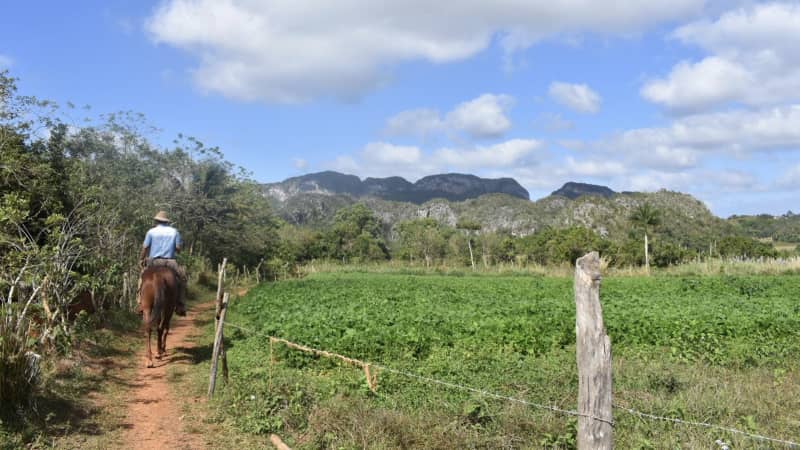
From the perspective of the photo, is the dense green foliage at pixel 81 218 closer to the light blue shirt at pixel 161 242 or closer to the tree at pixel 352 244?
the light blue shirt at pixel 161 242

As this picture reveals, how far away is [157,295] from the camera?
1036 centimetres

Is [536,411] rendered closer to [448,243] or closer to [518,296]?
[518,296]

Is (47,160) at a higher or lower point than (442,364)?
higher

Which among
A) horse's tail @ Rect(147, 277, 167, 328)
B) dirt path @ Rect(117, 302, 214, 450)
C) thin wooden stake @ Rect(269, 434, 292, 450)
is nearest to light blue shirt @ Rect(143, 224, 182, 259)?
horse's tail @ Rect(147, 277, 167, 328)

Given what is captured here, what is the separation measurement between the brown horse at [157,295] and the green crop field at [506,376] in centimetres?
167

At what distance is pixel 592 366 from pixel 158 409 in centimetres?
646

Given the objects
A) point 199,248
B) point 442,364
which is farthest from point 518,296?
point 199,248

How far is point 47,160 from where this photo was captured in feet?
54.3

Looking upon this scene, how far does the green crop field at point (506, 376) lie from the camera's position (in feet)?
19.6

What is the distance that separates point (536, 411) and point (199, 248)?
3494cm

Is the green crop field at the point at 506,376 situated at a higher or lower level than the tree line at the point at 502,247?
lower

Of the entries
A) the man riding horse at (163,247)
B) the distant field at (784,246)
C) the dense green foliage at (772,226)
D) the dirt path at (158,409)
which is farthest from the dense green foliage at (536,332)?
the dense green foliage at (772,226)

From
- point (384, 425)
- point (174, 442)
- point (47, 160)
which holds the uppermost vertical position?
point (47, 160)

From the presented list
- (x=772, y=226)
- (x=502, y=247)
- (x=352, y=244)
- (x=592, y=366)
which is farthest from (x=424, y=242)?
(x=772, y=226)
